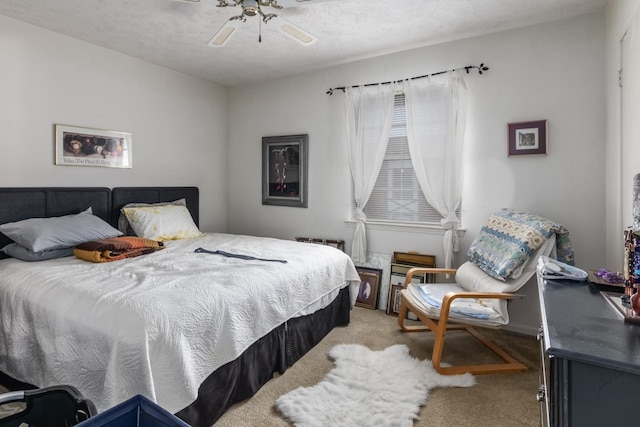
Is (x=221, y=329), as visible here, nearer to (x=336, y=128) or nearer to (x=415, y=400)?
(x=415, y=400)

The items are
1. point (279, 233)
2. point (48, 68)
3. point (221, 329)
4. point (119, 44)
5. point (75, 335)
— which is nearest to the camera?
point (75, 335)

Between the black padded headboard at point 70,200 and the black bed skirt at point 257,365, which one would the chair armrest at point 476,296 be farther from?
the black padded headboard at point 70,200

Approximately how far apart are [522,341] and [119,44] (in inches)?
178

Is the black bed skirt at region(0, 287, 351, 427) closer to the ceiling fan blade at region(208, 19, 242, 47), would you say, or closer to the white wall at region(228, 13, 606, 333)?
the white wall at region(228, 13, 606, 333)

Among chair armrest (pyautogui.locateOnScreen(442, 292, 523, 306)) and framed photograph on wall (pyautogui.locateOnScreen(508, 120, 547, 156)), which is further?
framed photograph on wall (pyautogui.locateOnScreen(508, 120, 547, 156))

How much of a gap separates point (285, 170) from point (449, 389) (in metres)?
2.94

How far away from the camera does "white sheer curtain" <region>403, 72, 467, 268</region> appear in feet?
10.6

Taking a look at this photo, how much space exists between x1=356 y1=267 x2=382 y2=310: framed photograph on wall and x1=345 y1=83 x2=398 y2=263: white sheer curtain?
0.14 metres

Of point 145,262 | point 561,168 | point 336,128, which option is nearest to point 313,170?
point 336,128

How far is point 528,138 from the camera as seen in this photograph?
2.97 meters

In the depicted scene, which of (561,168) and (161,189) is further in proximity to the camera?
(161,189)

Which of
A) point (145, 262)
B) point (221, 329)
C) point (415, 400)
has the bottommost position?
point (415, 400)

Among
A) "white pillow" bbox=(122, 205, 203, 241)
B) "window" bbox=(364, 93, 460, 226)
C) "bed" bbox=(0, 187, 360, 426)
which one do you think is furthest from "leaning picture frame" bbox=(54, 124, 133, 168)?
"window" bbox=(364, 93, 460, 226)

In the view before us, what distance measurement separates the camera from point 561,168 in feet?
9.44
